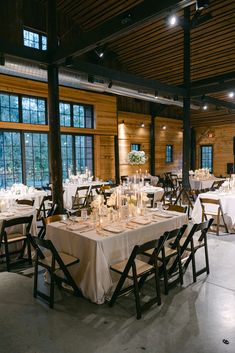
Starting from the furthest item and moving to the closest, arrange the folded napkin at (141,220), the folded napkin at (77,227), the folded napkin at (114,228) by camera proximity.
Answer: the folded napkin at (141,220)
the folded napkin at (77,227)
the folded napkin at (114,228)

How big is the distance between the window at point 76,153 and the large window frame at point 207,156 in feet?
26.9

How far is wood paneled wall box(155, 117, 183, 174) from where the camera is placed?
13.6 meters

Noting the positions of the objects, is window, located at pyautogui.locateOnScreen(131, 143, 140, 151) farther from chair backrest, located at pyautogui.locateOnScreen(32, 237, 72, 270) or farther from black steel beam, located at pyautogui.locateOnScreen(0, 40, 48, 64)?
chair backrest, located at pyautogui.locateOnScreen(32, 237, 72, 270)

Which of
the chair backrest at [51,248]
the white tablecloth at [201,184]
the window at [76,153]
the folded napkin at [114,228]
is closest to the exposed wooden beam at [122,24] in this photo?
the folded napkin at [114,228]

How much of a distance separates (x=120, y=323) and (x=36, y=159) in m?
6.66

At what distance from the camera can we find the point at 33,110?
8.31 metres

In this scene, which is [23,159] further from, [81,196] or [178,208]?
[178,208]

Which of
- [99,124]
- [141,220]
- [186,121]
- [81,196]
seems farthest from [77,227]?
[99,124]

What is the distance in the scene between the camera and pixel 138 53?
10062mm

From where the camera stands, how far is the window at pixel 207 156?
15391mm

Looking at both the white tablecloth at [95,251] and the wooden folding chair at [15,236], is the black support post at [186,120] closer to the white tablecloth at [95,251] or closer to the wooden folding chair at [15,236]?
the white tablecloth at [95,251]

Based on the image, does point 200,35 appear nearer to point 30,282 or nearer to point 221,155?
point 221,155

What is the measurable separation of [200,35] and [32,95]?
5.66 metres

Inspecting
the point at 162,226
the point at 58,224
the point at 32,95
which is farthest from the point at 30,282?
the point at 32,95
